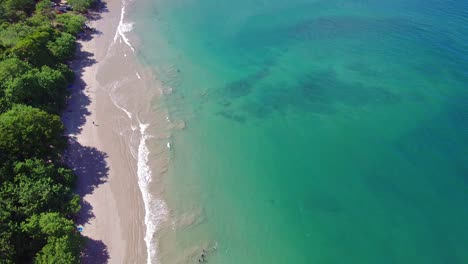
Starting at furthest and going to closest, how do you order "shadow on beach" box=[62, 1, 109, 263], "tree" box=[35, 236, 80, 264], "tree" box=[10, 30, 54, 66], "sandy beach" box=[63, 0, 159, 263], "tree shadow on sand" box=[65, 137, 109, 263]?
1. "tree" box=[10, 30, 54, 66]
2. "sandy beach" box=[63, 0, 159, 263]
3. "shadow on beach" box=[62, 1, 109, 263]
4. "tree shadow on sand" box=[65, 137, 109, 263]
5. "tree" box=[35, 236, 80, 264]

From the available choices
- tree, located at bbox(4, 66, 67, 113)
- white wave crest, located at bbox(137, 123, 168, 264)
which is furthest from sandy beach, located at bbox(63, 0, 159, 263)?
tree, located at bbox(4, 66, 67, 113)

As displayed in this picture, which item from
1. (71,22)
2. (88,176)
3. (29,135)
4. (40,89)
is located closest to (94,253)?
(88,176)

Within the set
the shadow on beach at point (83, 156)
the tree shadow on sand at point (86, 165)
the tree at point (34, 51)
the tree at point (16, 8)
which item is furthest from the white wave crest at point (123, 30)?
the tree shadow on sand at point (86, 165)

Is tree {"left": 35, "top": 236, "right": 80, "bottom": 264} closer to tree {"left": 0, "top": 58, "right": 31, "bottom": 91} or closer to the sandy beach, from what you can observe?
the sandy beach

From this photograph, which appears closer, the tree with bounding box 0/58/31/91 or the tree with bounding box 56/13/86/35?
the tree with bounding box 0/58/31/91

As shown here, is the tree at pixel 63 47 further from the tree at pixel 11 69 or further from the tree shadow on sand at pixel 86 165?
the tree shadow on sand at pixel 86 165

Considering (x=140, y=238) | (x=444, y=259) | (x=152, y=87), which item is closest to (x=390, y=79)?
(x=444, y=259)
